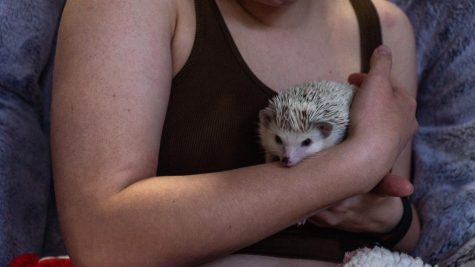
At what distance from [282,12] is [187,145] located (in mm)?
454

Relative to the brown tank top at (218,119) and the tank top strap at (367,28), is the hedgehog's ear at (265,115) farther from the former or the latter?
the tank top strap at (367,28)

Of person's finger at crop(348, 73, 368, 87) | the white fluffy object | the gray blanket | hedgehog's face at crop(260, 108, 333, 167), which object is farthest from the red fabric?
person's finger at crop(348, 73, 368, 87)

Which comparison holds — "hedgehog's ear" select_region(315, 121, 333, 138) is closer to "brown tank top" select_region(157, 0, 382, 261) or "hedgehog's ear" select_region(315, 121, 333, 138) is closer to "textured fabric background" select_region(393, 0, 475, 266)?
"brown tank top" select_region(157, 0, 382, 261)

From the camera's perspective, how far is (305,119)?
1394 mm

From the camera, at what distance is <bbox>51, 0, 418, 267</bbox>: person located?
3.44 feet

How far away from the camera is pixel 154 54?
44.8 inches

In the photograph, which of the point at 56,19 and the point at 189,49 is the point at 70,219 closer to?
the point at 189,49

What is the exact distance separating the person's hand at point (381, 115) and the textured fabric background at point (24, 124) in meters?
0.85

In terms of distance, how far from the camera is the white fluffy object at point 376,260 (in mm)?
1167

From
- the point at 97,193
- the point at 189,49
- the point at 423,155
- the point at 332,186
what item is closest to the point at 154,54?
the point at 189,49

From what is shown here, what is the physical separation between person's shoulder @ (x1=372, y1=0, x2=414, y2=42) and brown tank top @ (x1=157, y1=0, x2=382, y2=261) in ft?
1.45

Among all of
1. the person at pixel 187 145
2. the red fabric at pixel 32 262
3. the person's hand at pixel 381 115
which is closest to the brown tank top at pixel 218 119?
the person at pixel 187 145

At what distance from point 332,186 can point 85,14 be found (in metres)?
0.61

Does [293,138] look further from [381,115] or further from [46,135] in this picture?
[46,135]
